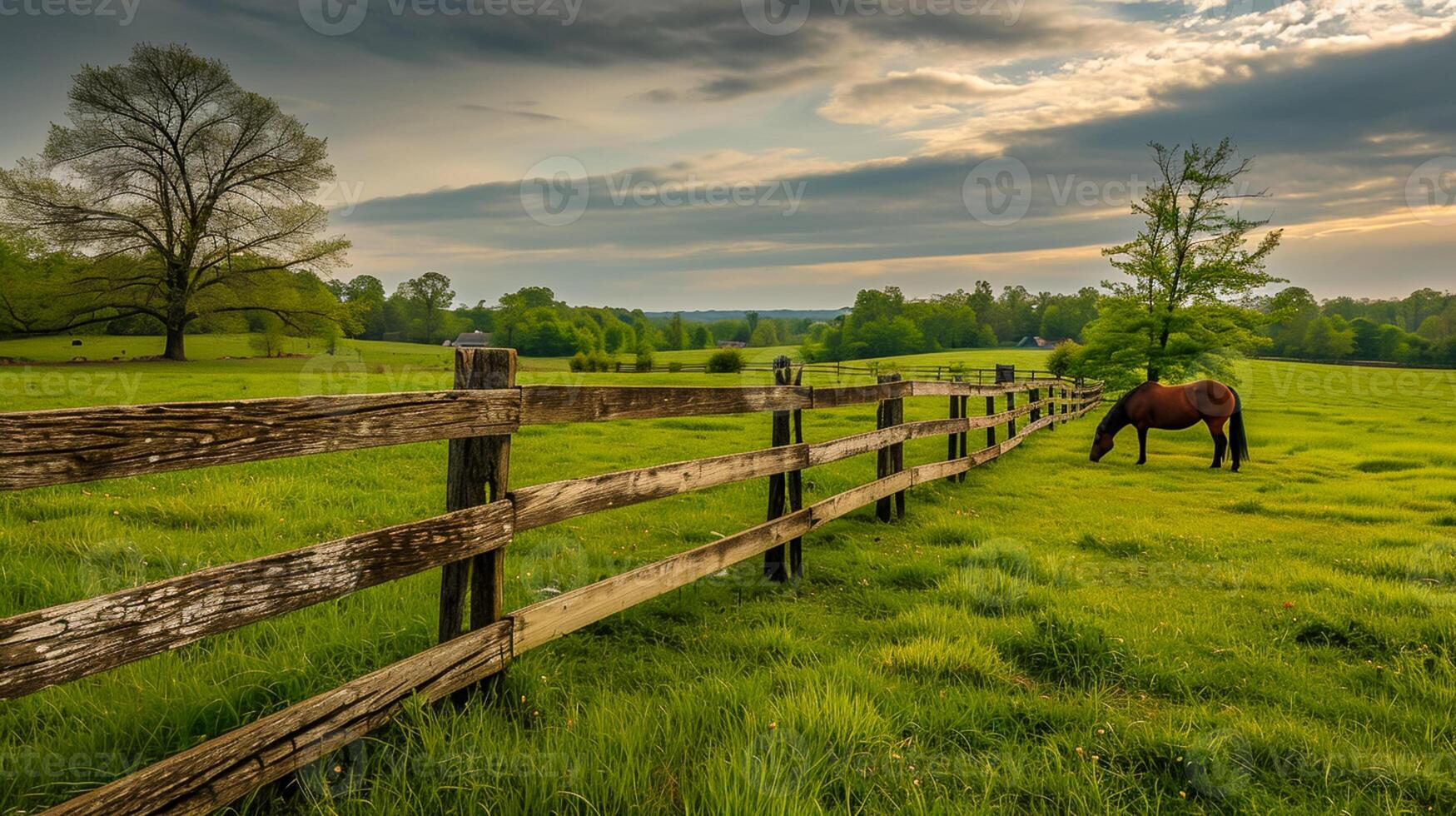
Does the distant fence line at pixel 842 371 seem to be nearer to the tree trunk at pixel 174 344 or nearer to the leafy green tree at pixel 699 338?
the tree trunk at pixel 174 344

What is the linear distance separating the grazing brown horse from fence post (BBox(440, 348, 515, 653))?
45.1 ft

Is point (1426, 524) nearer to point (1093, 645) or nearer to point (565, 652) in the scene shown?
point (1093, 645)

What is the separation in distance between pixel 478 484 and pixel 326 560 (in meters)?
0.75

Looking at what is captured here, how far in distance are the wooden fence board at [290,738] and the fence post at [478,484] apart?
0.16 metres

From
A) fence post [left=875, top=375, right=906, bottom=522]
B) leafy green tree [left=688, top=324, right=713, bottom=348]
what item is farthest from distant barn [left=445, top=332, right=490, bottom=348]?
fence post [left=875, top=375, right=906, bottom=522]

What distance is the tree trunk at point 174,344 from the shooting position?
36.2 m

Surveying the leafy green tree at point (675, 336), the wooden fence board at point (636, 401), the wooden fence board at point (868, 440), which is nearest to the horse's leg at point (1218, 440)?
the wooden fence board at point (868, 440)

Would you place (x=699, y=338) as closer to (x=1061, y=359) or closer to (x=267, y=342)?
(x=1061, y=359)

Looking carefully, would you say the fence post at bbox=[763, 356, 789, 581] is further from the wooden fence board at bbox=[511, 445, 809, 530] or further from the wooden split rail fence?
the wooden split rail fence

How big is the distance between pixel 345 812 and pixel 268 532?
4.43 metres

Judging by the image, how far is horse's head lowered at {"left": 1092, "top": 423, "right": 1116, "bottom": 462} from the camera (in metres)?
14.0

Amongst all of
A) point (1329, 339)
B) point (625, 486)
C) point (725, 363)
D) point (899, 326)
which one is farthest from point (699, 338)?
point (625, 486)

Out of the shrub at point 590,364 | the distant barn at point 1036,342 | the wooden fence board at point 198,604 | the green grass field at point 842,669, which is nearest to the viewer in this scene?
the wooden fence board at point 198,604

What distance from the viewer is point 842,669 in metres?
3.56
